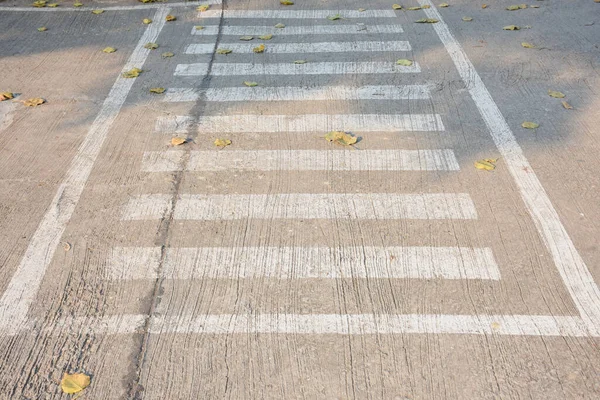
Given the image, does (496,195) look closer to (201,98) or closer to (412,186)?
(412,186)

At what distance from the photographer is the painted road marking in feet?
20.3

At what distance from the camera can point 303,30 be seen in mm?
8805

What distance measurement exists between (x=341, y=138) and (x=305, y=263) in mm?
1799

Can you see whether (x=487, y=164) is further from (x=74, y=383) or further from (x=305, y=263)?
(x=74, y=383)

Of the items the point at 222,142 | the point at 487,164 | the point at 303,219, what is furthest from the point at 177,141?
the point at 487,164

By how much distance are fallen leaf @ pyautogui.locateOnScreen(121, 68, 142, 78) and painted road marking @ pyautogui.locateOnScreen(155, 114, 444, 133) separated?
4.00 feet

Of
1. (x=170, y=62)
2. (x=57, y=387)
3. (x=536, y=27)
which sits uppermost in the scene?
(x=57, y=387)

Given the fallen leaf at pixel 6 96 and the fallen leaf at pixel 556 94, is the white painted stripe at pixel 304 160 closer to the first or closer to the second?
the fallen leaf at pixel 556 94

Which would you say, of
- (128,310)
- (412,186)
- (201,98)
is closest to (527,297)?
(412,186)

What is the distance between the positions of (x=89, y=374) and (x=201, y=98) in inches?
146

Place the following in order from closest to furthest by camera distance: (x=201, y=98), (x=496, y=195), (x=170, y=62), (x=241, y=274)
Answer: (x=241, y=274), (x=496, y=195), (x=201, y=98), (x=170, y=62)

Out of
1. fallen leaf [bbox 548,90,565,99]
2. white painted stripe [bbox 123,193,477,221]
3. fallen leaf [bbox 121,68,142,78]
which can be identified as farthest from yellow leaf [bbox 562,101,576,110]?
fallen leaf [bbox 121,68,142,78]

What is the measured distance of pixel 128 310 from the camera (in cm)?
405

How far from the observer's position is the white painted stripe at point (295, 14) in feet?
30.6
